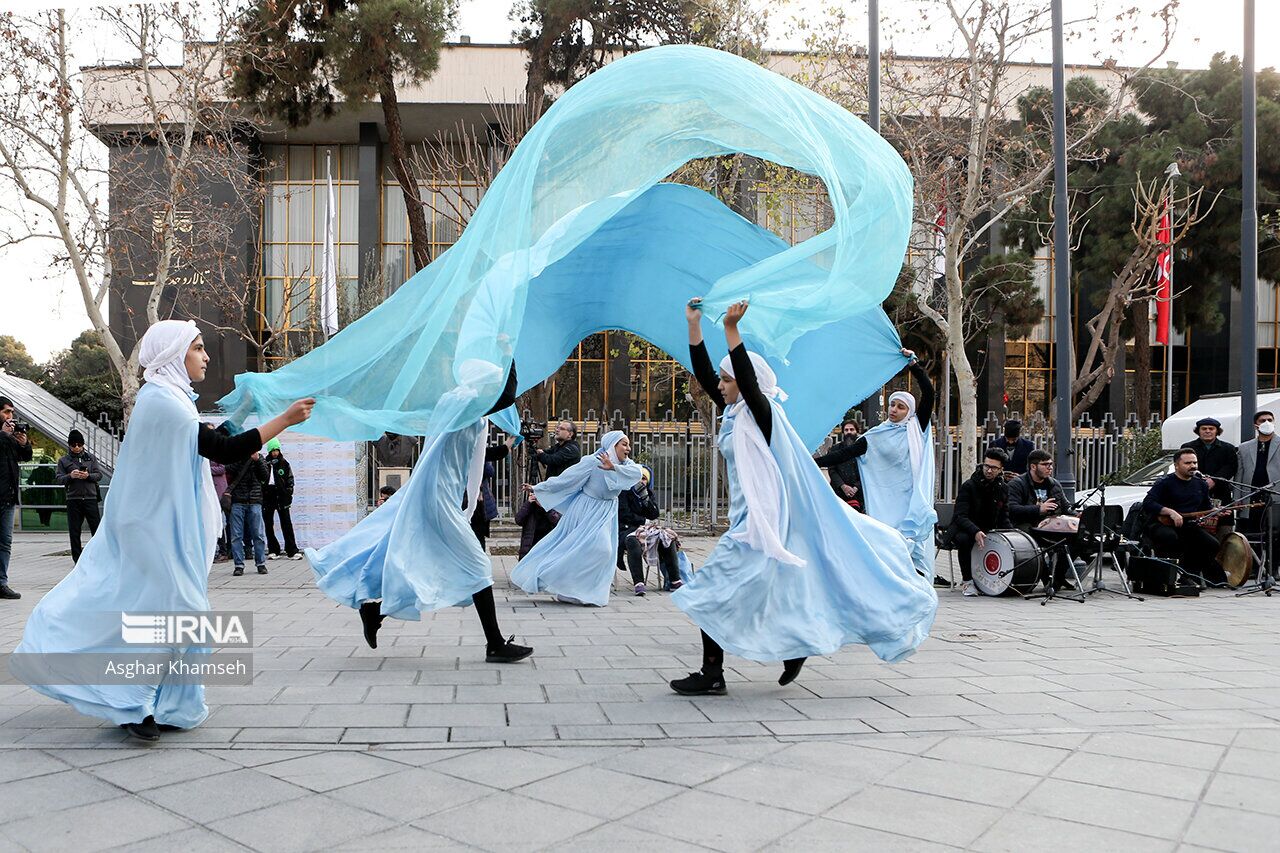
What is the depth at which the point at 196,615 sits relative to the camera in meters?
4.74

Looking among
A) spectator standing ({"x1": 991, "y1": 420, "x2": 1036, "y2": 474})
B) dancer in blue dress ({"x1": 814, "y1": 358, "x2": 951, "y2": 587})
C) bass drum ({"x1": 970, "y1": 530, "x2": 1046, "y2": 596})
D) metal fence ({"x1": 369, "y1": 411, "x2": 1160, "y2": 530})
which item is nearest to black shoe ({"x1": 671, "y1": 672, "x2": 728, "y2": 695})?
dancer in blue dress ({"x1": 814, "y1": 358, "x2": 951, "y2": 587})

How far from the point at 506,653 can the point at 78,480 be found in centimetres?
810

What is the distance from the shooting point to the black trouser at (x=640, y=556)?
1087cm

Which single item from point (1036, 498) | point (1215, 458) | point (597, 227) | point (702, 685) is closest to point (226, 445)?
point (597, 227)

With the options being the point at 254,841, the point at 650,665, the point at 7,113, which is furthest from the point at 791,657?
the point at 7,113

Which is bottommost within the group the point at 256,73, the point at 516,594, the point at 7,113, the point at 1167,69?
the point at 516,594

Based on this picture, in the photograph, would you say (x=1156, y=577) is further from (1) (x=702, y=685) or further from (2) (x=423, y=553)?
(2) (x=423, y=553)

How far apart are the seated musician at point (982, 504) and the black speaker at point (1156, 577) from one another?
56.5 inches

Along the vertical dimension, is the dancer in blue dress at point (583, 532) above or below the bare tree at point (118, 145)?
below

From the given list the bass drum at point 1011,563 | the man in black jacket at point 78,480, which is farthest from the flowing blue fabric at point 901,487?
the man in black jacket at point 78,480

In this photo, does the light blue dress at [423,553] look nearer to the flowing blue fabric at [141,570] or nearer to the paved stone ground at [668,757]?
the paved stone ground at [668,757]

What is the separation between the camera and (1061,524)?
10188 millimetres

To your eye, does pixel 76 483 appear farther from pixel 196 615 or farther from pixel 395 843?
pixel 395 843

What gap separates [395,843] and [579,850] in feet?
1.95
